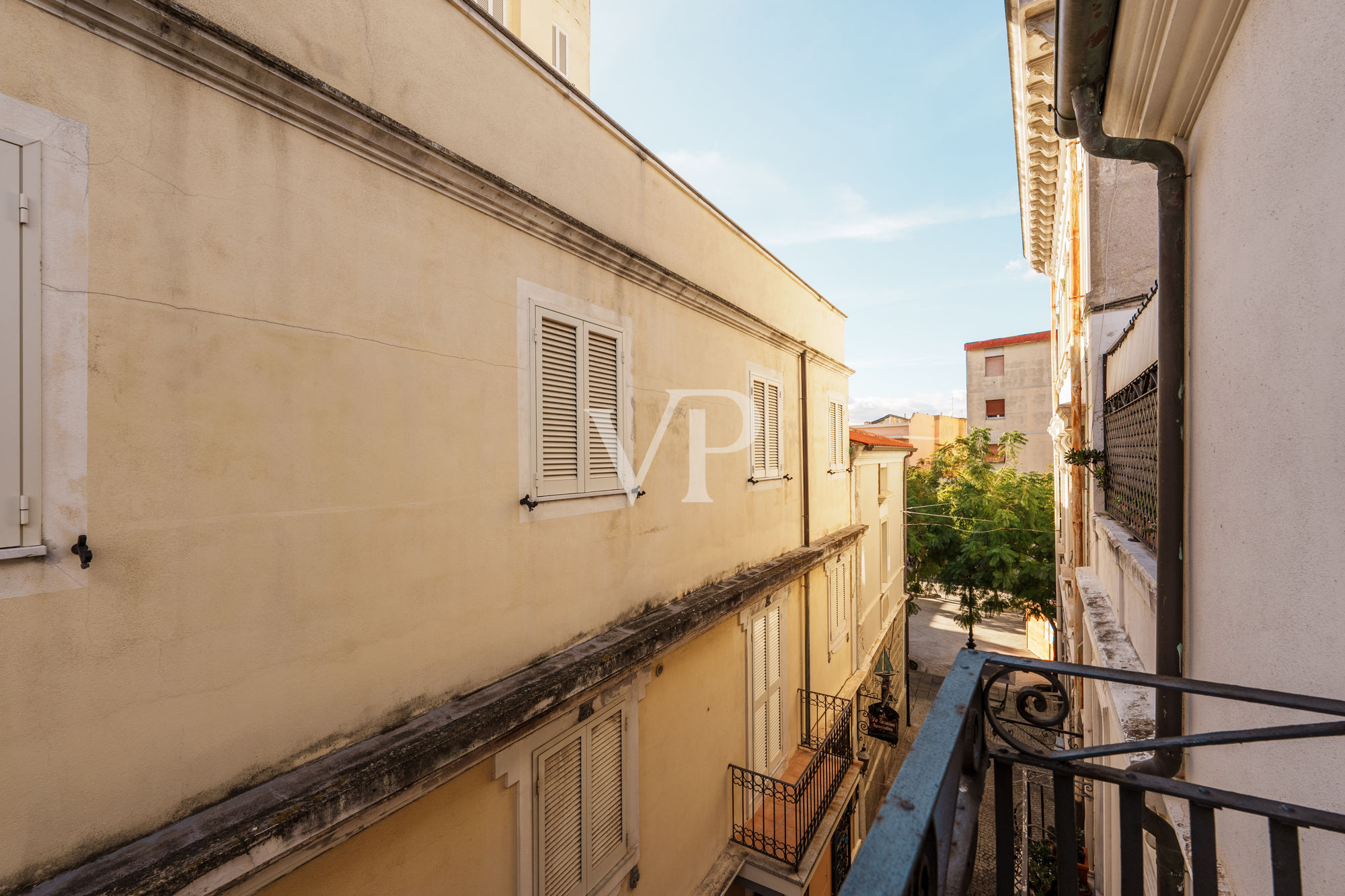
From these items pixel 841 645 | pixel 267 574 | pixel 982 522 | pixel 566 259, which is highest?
pixel 566 259

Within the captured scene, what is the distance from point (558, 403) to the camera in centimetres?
475

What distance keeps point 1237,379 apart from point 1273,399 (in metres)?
0.34

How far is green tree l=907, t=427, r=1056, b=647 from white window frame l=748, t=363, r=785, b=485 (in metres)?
7.83

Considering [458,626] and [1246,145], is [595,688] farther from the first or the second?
[1246,145]

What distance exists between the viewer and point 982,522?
1683 centimetres

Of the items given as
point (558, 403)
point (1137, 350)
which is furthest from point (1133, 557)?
point (558, 403)

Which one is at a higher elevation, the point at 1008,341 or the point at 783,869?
the point at 1008,341

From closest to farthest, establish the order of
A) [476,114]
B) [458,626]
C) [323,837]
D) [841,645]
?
1. [323,837]
2. [458,626]
3. [476,114]
4. [841,645]

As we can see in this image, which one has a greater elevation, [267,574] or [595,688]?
[267,574]

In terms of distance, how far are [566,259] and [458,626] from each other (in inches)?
117

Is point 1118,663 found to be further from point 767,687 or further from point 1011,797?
point 767,687

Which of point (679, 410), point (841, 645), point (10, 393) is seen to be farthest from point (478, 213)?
point (841, 645)

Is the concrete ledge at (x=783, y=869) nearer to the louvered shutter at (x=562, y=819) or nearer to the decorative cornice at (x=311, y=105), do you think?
the louvered shutter at (x=562, y=819)

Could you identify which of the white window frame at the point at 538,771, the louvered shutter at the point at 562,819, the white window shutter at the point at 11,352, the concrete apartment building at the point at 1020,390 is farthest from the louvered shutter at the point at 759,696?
the concrete apartment building at the point at 1020,390
